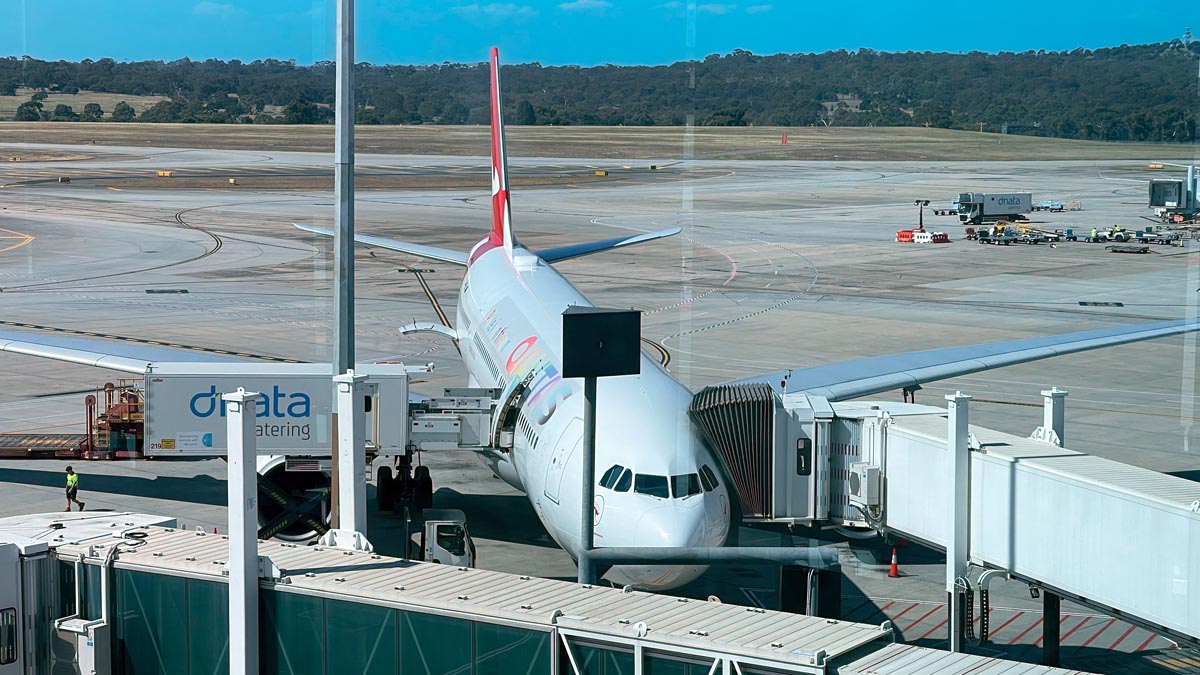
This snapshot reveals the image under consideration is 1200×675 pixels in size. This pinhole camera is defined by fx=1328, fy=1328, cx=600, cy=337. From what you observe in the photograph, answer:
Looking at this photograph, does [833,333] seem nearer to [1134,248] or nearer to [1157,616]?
[1134,248]

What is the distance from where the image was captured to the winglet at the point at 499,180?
3666 centimetres

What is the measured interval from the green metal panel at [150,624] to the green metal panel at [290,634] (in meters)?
0.96

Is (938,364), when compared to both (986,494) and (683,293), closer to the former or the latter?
(986,494)

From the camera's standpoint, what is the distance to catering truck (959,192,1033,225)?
8769 cm

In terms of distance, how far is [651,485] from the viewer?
18.4 metres

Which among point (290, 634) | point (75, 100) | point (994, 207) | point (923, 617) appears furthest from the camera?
point (75, 100)

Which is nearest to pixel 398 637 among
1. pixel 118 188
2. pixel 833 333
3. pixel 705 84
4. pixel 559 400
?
pixel 559 400

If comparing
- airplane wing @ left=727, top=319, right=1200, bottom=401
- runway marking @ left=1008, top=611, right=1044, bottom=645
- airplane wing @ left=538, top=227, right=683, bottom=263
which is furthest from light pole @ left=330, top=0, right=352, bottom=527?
airplane wing @ left=538, top=227, right=683, bottom=263

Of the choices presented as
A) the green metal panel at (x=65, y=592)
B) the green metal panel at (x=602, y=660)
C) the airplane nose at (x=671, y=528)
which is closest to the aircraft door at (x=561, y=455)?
the airplane nose at (x=671, y=528)

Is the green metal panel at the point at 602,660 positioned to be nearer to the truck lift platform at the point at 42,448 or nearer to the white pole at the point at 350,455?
the white pole at the point at 350,455

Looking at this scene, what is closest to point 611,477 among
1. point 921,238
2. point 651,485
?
point 651,485

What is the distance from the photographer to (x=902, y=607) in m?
21.9

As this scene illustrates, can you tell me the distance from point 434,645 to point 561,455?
7707 mm

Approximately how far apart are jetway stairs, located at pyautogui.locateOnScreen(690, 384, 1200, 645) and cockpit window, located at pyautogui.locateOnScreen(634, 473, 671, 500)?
1.39m
